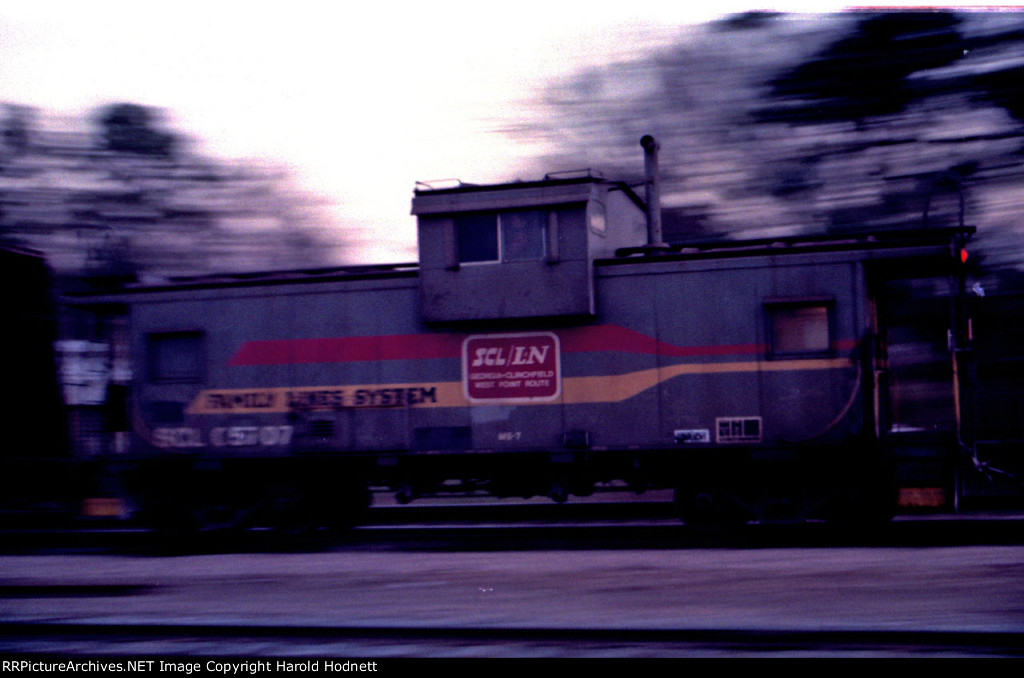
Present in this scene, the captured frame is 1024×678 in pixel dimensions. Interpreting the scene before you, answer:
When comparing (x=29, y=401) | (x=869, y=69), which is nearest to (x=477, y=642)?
(x=29, y=401)

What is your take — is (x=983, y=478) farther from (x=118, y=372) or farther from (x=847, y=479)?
(x=118, y=372)

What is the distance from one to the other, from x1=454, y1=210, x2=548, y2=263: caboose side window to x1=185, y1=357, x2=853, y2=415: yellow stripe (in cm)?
160

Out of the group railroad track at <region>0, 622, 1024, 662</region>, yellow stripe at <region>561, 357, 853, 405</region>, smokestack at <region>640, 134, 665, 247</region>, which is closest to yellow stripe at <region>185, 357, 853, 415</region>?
yellow stripe at <region>561, 357, 853, 405</region>

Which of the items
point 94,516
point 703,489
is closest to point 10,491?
point 94,516

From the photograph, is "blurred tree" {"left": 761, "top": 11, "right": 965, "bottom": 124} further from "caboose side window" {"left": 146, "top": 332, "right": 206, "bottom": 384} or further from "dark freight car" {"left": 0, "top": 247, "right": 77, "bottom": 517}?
"dark freight car" {"left": 0, "top": 247, "right": 77, "bottom": 517}

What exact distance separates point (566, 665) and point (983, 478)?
22.5ft

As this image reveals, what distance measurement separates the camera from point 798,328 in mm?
10570

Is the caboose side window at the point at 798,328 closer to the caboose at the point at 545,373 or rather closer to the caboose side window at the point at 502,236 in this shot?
the caboose at the point at 545,373

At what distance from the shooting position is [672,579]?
8273 millimetres

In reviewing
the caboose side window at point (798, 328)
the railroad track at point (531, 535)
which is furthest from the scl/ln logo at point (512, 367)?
the caboose side window at point (798, 328)

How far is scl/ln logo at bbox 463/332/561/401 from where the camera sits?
10977mm

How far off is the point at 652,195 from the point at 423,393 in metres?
4.11

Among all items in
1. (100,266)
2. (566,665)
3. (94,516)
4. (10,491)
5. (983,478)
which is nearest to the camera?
(566,665)

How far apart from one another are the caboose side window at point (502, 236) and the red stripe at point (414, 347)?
3.37ft
